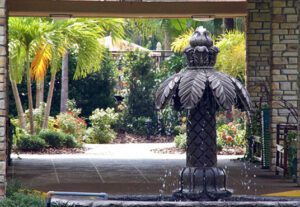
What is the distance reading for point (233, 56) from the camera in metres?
27.3

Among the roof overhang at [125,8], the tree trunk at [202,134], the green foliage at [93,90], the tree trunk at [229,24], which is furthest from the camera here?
the green foliage at [93,90]

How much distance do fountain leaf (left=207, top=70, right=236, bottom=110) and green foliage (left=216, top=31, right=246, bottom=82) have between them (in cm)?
1886

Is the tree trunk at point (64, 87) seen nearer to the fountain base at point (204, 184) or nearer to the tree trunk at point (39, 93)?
the tree trunk at point (39, 93)

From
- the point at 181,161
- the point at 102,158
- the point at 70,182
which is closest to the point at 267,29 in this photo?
the point at 181,161

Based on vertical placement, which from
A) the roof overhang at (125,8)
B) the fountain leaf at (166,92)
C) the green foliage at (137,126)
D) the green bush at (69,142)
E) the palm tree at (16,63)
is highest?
the roof overhang at (125,8)

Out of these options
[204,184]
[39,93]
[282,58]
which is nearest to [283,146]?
[282,58]

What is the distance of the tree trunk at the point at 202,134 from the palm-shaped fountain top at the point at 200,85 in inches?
6.2

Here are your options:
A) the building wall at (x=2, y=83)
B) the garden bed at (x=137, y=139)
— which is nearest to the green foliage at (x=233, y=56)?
the garden bed at (x=137, y=139)

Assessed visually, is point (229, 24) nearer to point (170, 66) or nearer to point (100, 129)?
point (170, 66)

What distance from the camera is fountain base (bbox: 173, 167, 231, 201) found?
8.45 metres

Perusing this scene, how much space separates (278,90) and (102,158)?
6.02 metres

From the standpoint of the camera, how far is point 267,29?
20594 millimetres

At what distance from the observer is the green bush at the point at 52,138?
25.2 m

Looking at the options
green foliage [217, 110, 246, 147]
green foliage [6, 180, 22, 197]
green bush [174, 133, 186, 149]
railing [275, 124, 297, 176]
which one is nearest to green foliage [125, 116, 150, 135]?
green foliage [217, 110, 246, 147]
